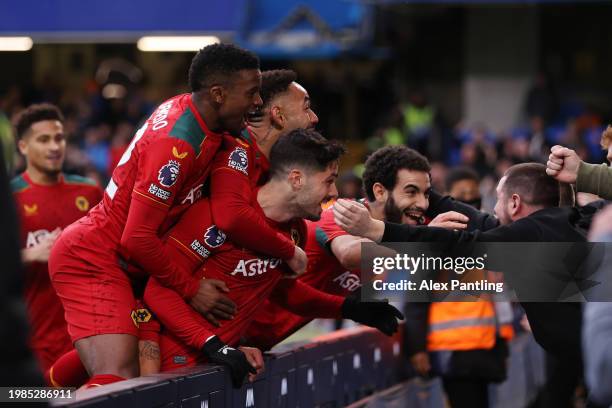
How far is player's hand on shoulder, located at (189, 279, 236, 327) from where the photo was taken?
6055 mm

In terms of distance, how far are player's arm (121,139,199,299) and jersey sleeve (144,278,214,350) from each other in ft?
0.54

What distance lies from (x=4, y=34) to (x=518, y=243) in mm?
17313

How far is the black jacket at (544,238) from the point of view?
589cm

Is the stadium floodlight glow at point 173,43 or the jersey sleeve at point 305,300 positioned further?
the stadium floodlight glow at point 173,43

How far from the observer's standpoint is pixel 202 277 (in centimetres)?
626

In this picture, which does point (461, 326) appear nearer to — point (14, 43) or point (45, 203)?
point (45, 203)

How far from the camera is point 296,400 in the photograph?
7039mm

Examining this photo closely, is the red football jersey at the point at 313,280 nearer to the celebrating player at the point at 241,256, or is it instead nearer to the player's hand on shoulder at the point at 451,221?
the celebrating player at the point at 241,256

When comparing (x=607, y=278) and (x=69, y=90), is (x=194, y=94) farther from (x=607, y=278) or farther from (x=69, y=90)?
(x=69, y=90)

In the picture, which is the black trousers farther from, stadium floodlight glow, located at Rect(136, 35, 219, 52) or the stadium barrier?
stadium floodlight glow, located at Rect(136, 35, 219, 52)

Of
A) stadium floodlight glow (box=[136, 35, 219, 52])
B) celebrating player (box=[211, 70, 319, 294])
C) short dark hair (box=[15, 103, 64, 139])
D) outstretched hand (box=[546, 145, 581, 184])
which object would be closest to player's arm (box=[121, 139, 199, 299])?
celebrating player (box=[211, 70, 319, 294])

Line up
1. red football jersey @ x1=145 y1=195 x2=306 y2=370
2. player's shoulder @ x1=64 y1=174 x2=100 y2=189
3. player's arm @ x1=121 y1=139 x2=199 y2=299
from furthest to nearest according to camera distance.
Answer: player's shoulder @ x1=64 y1=174 x2=100 y2=189
red football jersey @ x1=145 y1=195 x2=306 y2=370
player's arm @ x1=121 y1=139 x2=199 y2=299

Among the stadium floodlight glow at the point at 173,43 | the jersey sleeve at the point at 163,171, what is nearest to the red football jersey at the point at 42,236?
the jersey sleeve at the point at 163,171

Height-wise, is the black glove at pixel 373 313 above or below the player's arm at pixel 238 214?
below
